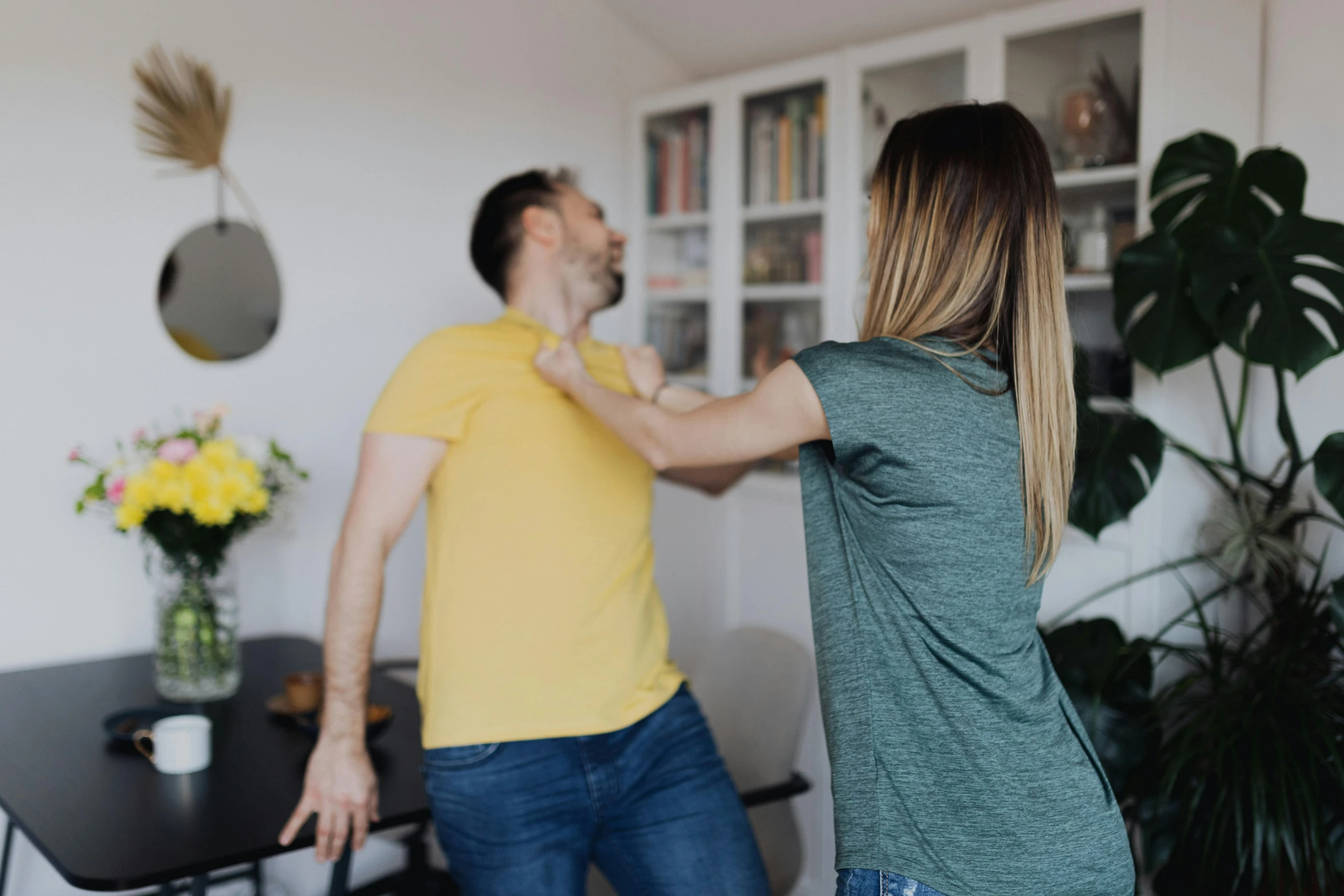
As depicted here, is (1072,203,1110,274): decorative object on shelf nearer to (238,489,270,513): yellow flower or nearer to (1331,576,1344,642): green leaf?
(1331,576,1344,642): green leaf

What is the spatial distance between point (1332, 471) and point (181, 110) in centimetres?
258

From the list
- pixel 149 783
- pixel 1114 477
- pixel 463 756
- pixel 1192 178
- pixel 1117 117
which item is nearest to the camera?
pixel 463 756

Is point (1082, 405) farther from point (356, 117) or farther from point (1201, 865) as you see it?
point (356, 117)

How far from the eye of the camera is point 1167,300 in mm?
2227

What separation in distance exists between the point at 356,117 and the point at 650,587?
6.04ft

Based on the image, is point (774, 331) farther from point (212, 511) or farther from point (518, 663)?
point (518, 663)

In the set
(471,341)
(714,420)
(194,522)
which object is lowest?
(194,522)

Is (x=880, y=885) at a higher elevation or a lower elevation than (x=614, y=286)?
lower

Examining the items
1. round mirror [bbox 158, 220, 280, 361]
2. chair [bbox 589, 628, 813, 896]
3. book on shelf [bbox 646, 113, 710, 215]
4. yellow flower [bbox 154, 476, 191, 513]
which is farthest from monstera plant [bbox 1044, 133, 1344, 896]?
round mirror [bbox 158, 220, 280, 361]

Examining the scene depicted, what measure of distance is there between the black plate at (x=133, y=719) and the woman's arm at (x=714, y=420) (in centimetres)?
105

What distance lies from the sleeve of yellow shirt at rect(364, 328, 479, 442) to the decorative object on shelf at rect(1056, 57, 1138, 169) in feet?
5.76

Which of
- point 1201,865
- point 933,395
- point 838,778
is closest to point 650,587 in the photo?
point 838,778

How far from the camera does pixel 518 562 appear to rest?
5.15 feet

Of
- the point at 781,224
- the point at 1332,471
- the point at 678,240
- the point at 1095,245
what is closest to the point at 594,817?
the point at 1332,471
